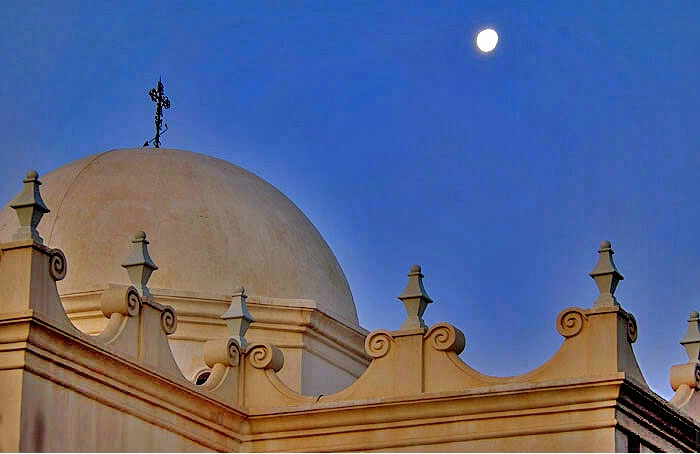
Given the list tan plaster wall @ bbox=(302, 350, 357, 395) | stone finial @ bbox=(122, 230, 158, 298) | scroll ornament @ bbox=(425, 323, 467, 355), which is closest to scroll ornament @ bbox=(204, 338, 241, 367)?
stone finial @ bbox=(122, 230, 158, 298)

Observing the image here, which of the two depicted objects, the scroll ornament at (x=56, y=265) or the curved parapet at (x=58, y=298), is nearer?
the curved parapet at (x=58, y=298)

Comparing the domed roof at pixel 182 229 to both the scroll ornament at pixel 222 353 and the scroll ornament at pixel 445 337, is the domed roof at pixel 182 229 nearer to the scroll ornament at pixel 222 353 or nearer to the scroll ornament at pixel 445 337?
the scroll ornament at pixel 222 353

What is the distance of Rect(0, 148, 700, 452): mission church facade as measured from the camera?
21.2m

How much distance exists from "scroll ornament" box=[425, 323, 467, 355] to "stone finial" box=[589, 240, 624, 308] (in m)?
1.89

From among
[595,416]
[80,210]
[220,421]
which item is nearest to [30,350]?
[220,421]

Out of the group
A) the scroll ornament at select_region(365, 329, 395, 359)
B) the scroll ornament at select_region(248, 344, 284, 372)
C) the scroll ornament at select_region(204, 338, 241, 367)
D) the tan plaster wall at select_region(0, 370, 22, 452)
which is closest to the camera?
the tan plaster wall at select_region(0, 370, 22, 452)

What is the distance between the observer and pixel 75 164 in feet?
98.6

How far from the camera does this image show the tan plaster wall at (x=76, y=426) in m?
20.6

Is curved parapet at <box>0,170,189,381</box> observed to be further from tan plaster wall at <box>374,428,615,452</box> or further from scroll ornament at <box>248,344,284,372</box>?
tan plaster wall at <box>374,428,615,452</box>

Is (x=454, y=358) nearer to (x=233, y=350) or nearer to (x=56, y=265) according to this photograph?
(x=233, y=350)

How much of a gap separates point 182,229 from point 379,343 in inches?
227

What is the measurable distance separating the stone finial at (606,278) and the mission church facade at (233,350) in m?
0.03

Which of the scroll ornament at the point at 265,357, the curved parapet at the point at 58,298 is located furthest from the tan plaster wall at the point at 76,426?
the scroll ornament at the point at 265,357

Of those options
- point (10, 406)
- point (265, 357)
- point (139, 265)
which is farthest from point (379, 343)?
point (10, 406)
